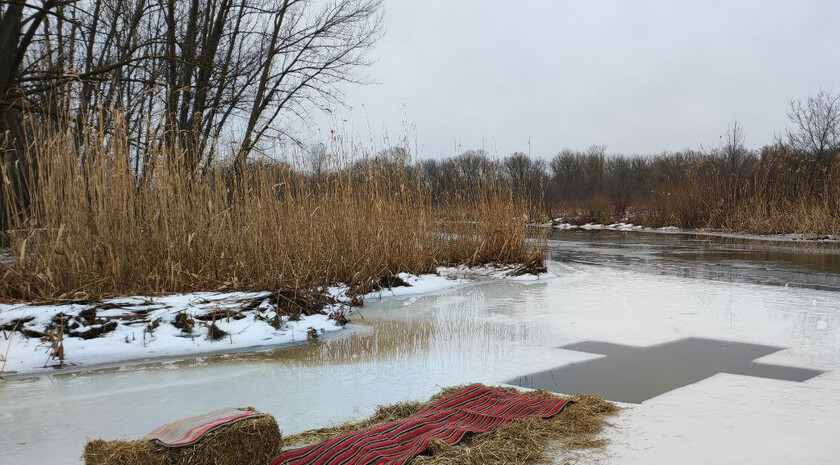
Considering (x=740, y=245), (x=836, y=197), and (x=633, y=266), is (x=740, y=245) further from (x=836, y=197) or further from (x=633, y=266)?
(x=633, y=266)

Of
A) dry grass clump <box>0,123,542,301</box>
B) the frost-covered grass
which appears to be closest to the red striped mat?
dry grass clump <box>0,123,542,301</box>

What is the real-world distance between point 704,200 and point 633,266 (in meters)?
9.34

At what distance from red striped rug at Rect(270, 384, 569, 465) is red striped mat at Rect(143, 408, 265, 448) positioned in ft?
0.63

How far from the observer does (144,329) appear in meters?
4.13

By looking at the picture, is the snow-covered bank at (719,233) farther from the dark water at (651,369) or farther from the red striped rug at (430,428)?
the red striped rug at (430,428)

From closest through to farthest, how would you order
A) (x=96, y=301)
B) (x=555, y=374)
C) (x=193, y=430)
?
1. (x=193, y=430)
2. (x=555, y=374)
3. (x=96, y=301)

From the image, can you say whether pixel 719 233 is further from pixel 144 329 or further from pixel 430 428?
pixel 430 428

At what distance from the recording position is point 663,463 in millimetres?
2041

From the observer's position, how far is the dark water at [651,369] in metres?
3.01

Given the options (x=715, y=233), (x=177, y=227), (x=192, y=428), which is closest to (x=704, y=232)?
(x=715, y=233)


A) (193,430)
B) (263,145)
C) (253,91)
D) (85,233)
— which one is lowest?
(193,430)

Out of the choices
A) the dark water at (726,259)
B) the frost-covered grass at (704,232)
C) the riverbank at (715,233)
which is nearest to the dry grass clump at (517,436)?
the dark water at (726,259)

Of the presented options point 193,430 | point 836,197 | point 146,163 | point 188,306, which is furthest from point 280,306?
point 836,197

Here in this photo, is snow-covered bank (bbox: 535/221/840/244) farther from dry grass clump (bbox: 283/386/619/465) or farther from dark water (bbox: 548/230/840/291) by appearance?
dry grass clump (bbox: 283/386/619/465)
